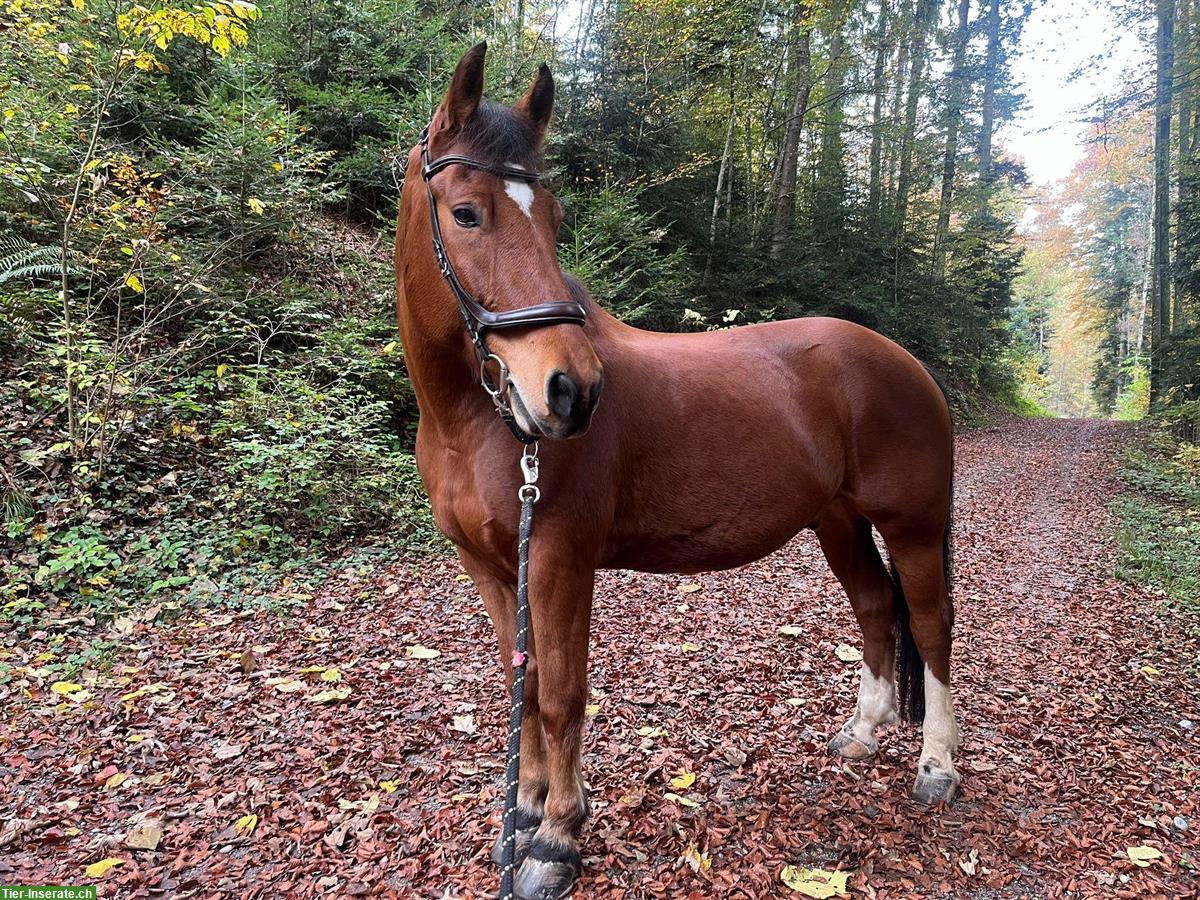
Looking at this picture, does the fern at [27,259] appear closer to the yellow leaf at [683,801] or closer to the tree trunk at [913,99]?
the yellow leaf at [683,801]

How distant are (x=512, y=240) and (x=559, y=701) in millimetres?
1484

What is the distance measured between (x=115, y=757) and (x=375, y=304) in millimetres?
5681

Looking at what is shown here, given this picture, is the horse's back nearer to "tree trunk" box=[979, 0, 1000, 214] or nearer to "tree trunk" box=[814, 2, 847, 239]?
"tree trunk" box=[814, 2, 847, 239]

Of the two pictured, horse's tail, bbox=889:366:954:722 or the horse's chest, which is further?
horse's tail, bbox=889:366:954:722

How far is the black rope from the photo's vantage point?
5.38 ft

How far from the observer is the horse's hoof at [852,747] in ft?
10.3

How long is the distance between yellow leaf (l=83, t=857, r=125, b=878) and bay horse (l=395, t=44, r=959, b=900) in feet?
4.90

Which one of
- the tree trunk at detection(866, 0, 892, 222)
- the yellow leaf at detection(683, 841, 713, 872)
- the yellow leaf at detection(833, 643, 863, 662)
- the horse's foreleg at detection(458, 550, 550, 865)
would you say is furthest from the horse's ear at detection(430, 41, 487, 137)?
the tree trunk at detection(866, 0, 892, 222)

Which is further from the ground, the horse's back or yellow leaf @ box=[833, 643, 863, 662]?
→ the horse's back

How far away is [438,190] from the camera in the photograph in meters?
1.78

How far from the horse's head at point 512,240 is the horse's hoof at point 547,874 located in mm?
1619

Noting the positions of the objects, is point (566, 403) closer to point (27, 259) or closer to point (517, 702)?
point (517, 702)

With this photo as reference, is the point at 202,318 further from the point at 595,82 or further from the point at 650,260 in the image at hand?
the point at 595,82

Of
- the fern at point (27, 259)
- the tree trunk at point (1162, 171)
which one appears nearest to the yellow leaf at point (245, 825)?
the fern at point (27, 259)
